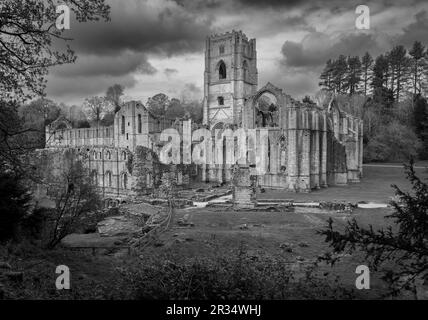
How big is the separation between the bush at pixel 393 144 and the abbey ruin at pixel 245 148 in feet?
20.5

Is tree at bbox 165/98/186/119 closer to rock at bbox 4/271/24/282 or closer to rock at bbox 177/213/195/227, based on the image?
rock at bbox 177/213/195/227

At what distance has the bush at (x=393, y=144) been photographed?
51719 mm

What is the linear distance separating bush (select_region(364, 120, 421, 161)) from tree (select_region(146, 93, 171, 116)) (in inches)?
2342

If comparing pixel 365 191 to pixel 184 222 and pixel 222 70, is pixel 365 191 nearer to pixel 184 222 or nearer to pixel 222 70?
pixel 184 222

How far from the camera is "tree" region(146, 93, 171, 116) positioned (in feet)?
337

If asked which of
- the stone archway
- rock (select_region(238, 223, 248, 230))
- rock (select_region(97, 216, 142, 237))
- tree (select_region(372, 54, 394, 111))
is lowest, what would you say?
rock (select_region(97, 216, 142, 237))

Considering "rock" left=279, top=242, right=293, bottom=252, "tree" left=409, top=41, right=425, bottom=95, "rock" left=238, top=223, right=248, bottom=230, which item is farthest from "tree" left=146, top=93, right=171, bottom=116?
"rock" left=279, top=242, right=293, bottom=252

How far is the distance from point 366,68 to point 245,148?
109ft

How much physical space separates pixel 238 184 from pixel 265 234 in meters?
9.29

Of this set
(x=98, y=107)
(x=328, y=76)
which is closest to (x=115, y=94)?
(x=98, y=107)

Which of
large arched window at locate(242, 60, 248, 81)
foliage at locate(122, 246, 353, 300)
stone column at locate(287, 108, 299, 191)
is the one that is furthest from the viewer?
large arched window at locate(242, 60, 248, 81)

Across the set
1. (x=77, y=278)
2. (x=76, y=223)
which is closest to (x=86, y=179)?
(x=76, y=223)

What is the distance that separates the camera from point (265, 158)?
133 ft
